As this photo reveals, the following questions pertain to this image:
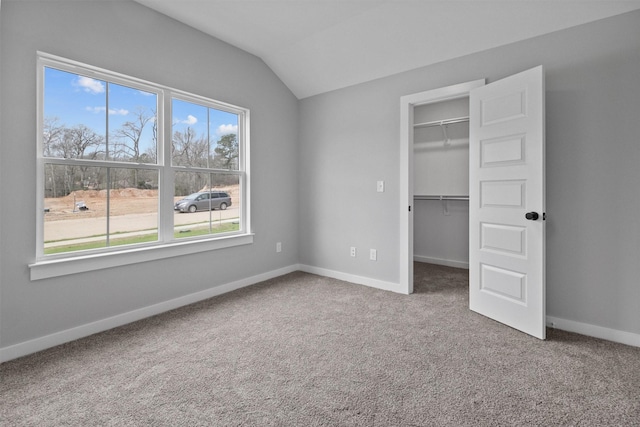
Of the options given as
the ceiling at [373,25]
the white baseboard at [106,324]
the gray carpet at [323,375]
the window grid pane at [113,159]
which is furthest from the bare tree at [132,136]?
the gray carpet at [323,375]

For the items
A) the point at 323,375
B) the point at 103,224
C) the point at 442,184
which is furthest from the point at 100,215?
the point at 442,184

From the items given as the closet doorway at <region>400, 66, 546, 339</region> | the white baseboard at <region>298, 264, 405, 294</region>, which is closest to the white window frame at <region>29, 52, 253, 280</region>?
the white baseboard at <region>298, 264, 405, 294</region>

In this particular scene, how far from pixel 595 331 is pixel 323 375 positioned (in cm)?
218

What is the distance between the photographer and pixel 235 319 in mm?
2680

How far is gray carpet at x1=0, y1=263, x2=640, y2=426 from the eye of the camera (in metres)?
1.52

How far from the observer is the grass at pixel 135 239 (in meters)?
2.34

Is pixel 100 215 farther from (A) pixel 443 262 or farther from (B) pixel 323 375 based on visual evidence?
(A) pixel 443 262

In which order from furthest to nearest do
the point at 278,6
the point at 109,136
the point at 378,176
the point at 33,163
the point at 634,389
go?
the point at 378,176, the point at 278,6, the point at 109,136, the point at 33,163, the point at 634,389

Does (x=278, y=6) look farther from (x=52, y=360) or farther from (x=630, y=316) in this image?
(x=630, y=316)

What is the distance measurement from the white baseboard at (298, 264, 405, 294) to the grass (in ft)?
3.94

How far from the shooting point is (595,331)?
2.35 metres

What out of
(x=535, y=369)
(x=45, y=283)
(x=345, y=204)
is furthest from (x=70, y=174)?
(x=535, y=369)

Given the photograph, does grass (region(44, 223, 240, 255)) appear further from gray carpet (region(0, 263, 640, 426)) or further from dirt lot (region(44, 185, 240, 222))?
gray carpet (region(0, 263, 640, 426))

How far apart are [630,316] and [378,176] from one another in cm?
241
